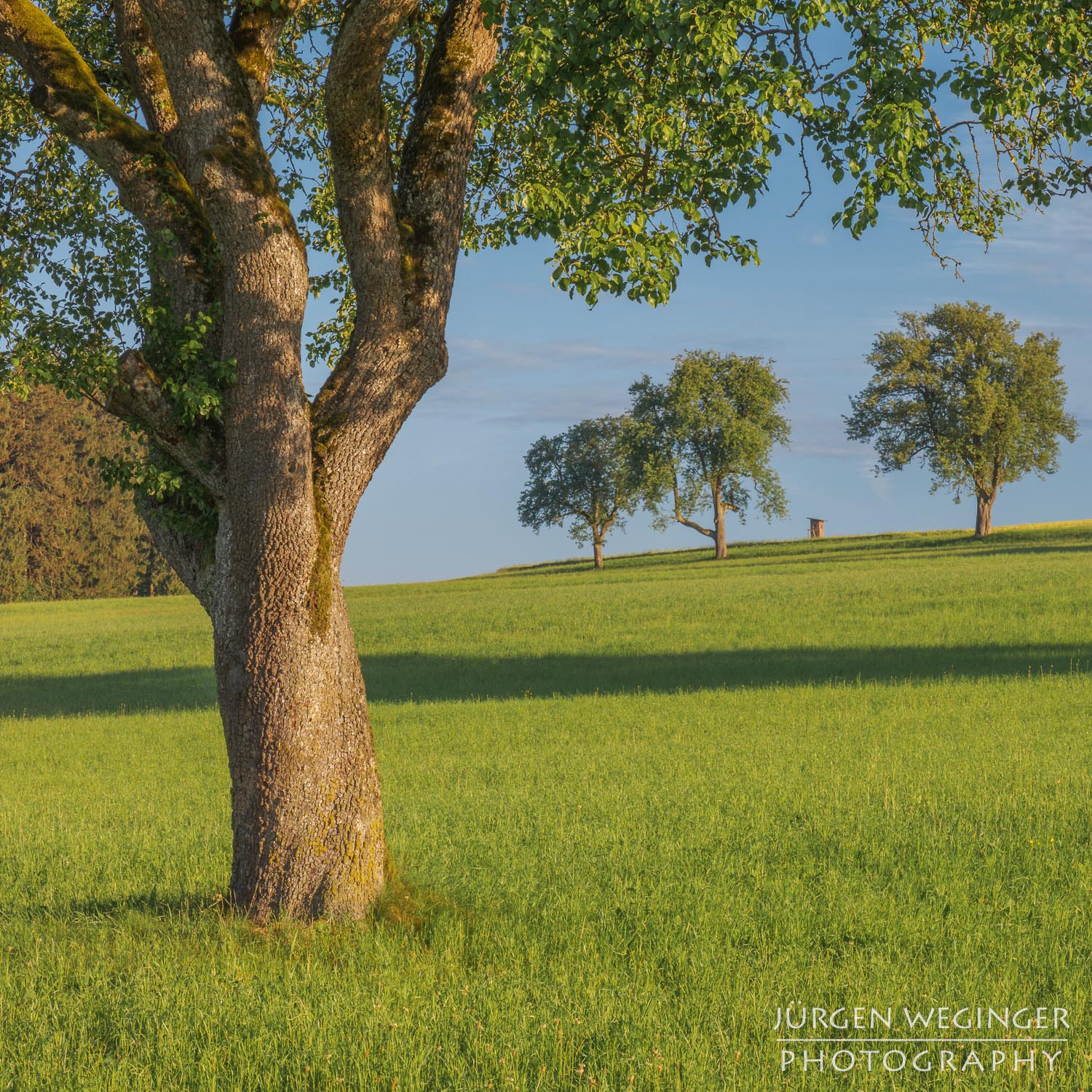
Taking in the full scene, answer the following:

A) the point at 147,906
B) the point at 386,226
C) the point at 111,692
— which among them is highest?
the point at 386,226

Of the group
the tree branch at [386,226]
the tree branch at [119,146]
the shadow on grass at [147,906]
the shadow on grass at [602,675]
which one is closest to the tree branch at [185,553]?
the tree branch at [386,226]

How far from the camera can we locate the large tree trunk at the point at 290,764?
283 inches

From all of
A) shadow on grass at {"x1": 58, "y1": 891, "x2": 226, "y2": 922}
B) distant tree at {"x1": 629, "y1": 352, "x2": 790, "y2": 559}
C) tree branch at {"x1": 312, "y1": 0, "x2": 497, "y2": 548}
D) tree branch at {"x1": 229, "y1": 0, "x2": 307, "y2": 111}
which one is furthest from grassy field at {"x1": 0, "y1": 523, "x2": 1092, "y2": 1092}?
distant tree at {"x1": 629, "y1": 352, "x2": 790, "y2": 559}

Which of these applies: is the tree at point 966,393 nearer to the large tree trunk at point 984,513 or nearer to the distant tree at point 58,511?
the large tree trunk at point 984,513

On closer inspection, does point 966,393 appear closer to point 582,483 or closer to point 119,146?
point 582,483

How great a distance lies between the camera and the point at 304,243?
26.2 ft

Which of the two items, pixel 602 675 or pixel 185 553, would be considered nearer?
pixel 185 553

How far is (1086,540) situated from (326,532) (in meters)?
60.0

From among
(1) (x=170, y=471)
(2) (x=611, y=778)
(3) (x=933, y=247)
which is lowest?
(2) (x=611, y=778)

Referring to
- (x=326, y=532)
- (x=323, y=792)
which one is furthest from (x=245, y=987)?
(x=326, y=532)

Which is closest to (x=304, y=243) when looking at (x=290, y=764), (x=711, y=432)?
(x=290, y=764)

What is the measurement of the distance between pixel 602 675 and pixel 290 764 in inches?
716

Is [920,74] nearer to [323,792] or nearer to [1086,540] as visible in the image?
[323,792]

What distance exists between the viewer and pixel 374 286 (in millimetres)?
7664
